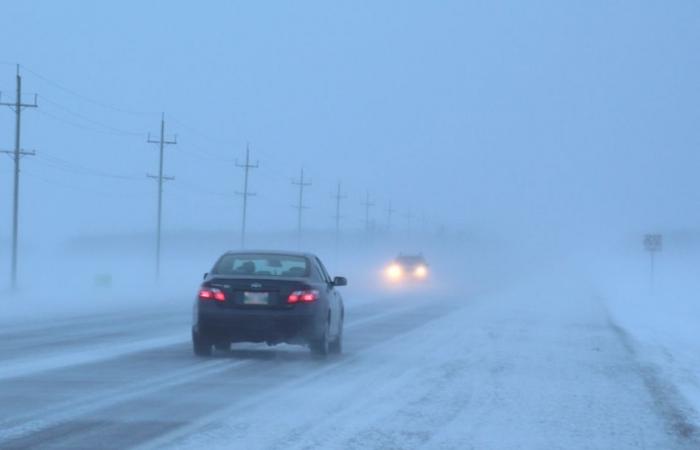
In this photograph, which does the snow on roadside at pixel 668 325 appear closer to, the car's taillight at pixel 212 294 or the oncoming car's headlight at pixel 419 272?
the car's taillight at pixel 212 294

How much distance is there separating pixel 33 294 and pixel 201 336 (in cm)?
2591

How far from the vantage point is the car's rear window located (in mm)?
19312

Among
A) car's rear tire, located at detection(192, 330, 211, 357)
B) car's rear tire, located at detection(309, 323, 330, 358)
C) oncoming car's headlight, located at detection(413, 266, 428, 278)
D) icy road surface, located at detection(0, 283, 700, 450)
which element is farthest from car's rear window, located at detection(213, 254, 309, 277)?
oncoming car's headlight, located at detection(413, 266, 428, 278)

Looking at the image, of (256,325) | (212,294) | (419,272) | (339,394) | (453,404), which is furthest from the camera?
(419,272)

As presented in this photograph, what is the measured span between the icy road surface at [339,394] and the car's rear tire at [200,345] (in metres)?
0.20

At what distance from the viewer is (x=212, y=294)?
18.6m

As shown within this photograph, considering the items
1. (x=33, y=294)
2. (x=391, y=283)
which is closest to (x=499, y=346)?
(x=33, y=294)

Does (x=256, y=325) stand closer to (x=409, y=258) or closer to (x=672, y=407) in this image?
(x=672, y=407)

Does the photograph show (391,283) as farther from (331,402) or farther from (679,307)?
(331,402)

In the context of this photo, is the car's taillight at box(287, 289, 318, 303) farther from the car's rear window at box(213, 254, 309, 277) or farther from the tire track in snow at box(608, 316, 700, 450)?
the tire track in snow at box(608, 316, 700, 450)

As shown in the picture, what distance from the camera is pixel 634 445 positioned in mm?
11352

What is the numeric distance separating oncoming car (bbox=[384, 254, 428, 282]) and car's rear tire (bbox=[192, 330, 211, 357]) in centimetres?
5082

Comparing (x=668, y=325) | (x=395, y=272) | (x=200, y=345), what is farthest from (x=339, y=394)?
(x=395, y=272)

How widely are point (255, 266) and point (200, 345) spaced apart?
5.78 feet
